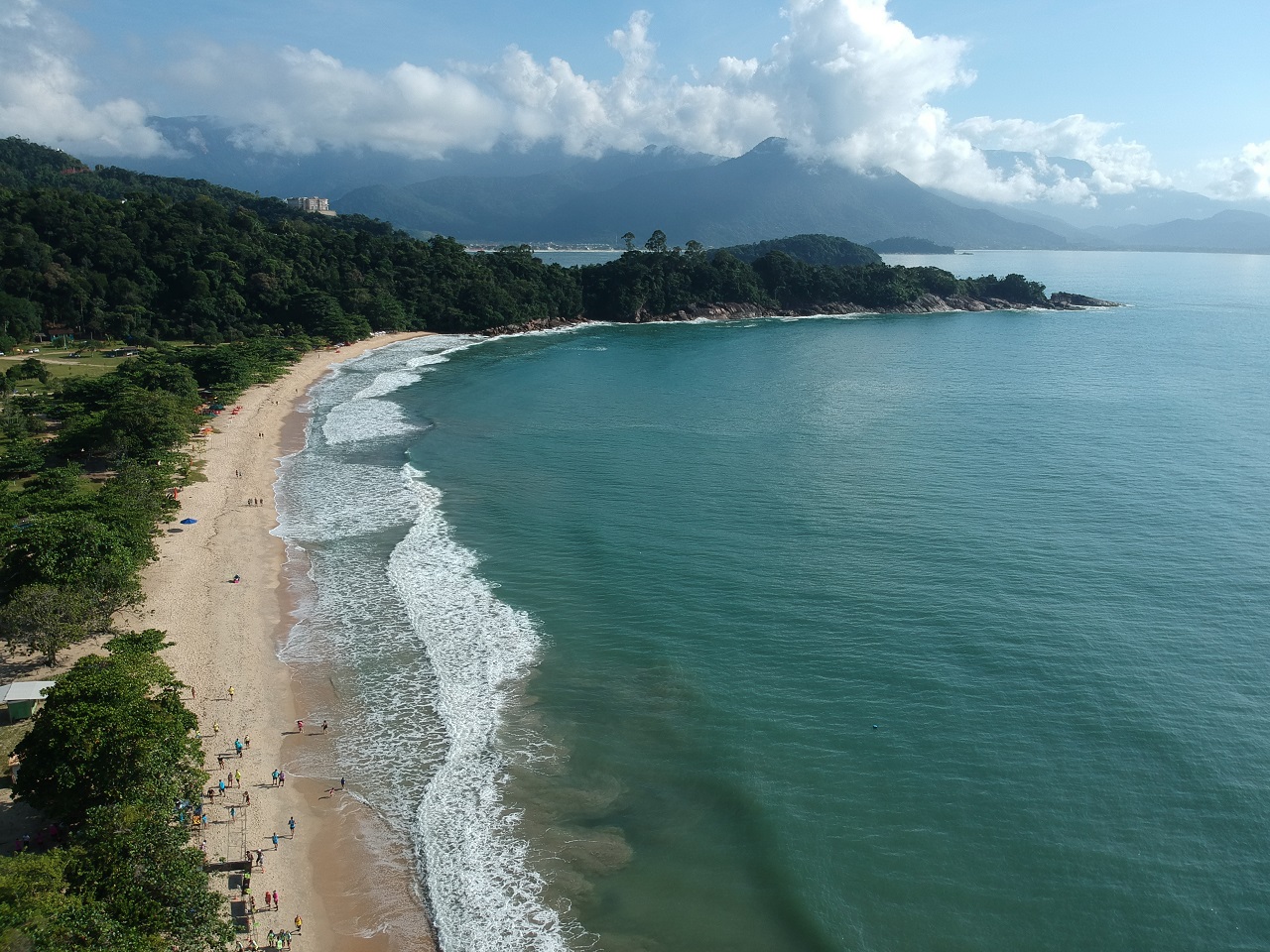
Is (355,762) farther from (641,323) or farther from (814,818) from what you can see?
(641,323)

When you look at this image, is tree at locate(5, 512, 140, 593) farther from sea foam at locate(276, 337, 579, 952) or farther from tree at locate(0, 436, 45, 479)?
tree at locate(0, 436, 45, 479)

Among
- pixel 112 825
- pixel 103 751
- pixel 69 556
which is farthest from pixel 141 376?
pixel 112 825

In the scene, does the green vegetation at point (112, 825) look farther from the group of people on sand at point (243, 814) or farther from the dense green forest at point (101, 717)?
the group of people on sand at point (243, 814)


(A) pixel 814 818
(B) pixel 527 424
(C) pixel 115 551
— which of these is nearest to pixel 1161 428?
(B) pixel 527 424

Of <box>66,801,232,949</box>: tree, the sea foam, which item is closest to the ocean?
the sea foam

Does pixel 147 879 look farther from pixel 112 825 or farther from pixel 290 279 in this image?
pixel 290 279

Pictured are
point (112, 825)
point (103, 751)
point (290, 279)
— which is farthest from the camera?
point (290, 279)
